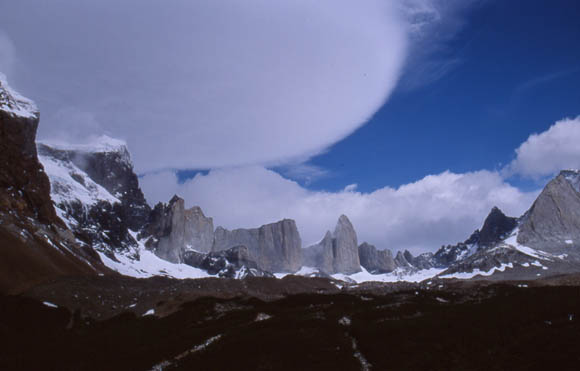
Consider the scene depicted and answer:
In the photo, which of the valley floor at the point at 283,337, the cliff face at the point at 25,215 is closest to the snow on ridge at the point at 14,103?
the cliff face at the point at 25,215

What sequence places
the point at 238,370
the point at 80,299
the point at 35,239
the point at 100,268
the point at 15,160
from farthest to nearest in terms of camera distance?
the point at 100,268 < the point at 15,160 < the point at 35,239 < the point at 80,299 < the point at 238,370

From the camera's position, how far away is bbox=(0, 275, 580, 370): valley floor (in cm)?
2592

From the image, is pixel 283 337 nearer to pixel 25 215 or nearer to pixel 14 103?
pixel 25 215

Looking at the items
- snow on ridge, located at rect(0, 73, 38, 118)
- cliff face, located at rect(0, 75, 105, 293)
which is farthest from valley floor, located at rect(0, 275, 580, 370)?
snow on ridge, located at rect(0, 73, 38, 118)

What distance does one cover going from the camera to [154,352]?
32.6 meters

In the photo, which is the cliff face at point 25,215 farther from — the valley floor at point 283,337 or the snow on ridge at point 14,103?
the valley floor at point 283,337

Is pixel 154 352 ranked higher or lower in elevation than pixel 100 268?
lower

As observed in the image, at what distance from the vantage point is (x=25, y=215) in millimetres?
108062

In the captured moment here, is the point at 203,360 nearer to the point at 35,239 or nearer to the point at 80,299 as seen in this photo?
the point at 80,299

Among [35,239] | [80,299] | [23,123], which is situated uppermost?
[23,123]

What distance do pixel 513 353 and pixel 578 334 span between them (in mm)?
5686

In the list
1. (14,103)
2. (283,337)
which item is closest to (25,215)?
(14,103)

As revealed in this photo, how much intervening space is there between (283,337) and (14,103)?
12845 cm

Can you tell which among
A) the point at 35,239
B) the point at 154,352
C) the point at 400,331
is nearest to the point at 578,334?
the point at 400,331
